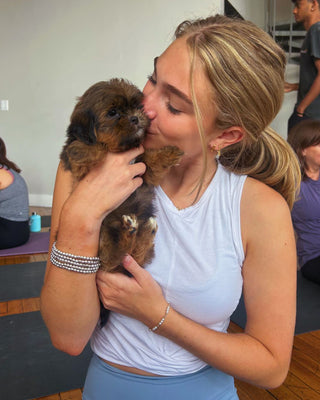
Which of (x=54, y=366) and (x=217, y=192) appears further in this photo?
(x=54, y=366)

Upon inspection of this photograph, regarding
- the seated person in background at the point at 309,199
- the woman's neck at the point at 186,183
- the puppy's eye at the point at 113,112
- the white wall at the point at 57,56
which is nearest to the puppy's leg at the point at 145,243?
the woman's neck at the point at 186,183

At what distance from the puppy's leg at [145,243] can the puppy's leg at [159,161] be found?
6.4 inches

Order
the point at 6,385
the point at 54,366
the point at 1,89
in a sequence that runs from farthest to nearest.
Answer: the point at 1,89, the point at 54,366, the point at 6,385

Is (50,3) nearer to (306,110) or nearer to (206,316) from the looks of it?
(306,110)

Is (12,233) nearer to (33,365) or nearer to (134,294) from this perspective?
(33,365)

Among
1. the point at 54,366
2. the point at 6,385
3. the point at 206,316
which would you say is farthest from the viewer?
the point at 54,366

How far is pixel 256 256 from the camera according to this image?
1.08m

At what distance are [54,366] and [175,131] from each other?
5.92 ft

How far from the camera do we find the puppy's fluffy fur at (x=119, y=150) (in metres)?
1.16

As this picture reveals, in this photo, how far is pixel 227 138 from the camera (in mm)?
1204

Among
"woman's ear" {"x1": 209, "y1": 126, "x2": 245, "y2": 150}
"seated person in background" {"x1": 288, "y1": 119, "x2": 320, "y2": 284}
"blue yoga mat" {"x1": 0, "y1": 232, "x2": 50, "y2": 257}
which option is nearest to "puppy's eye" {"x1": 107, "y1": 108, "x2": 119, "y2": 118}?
"woman's ear" {"x1": 209, "y1": 126, "x2": 245, "y2": 150}

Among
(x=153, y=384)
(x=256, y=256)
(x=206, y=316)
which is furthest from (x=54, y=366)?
(x=256, y=256)

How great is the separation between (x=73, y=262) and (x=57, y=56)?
6867 mm

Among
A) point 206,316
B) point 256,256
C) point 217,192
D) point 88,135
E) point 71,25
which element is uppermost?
point 71,25
